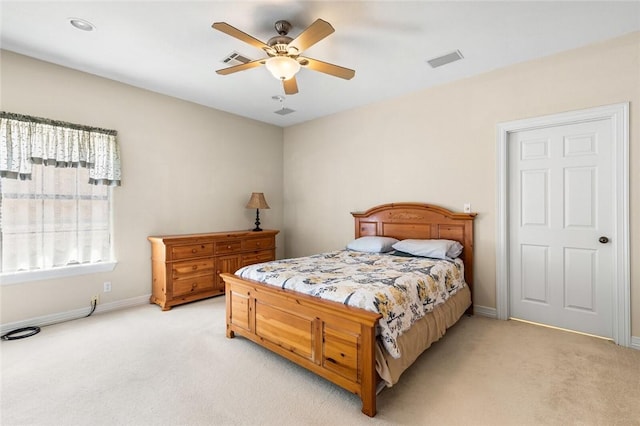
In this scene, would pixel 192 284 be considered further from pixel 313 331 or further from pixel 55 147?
pixel 313 331

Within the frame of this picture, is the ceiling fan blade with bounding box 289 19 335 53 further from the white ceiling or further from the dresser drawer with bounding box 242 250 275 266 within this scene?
the dresser drawer with bounding box 242 250 275 266

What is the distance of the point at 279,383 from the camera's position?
2.14 meters

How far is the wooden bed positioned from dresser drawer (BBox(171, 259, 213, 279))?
4.07ft

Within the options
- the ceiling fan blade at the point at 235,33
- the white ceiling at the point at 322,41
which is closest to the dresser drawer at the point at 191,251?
the white ceiling at the point at 322,41

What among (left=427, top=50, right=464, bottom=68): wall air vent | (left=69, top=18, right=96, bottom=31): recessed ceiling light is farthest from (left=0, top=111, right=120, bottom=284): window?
(left=427, top=50, right=464, bottom=68): wall air vent

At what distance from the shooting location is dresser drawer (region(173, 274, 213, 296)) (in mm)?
3792

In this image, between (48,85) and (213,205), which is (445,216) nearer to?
(213,205)

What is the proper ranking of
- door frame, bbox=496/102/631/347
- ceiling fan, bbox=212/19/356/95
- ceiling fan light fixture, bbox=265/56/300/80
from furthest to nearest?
door frame, bbox=496/102/631/347 → ceiling fan light fixture, bbox=265/56/300/80 → ceiling fan, bbox=212/19/356/95

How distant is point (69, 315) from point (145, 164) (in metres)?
1.94

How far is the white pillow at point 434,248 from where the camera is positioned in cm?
333

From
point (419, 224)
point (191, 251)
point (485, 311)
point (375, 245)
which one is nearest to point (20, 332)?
point (191, 251)

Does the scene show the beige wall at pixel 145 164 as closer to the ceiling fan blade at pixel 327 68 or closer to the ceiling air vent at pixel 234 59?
the ceiling air vent at pixel 234 59

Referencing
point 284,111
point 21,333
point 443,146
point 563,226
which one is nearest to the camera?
point 21,333

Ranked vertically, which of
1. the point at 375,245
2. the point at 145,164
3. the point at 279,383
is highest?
the point at 145,164
